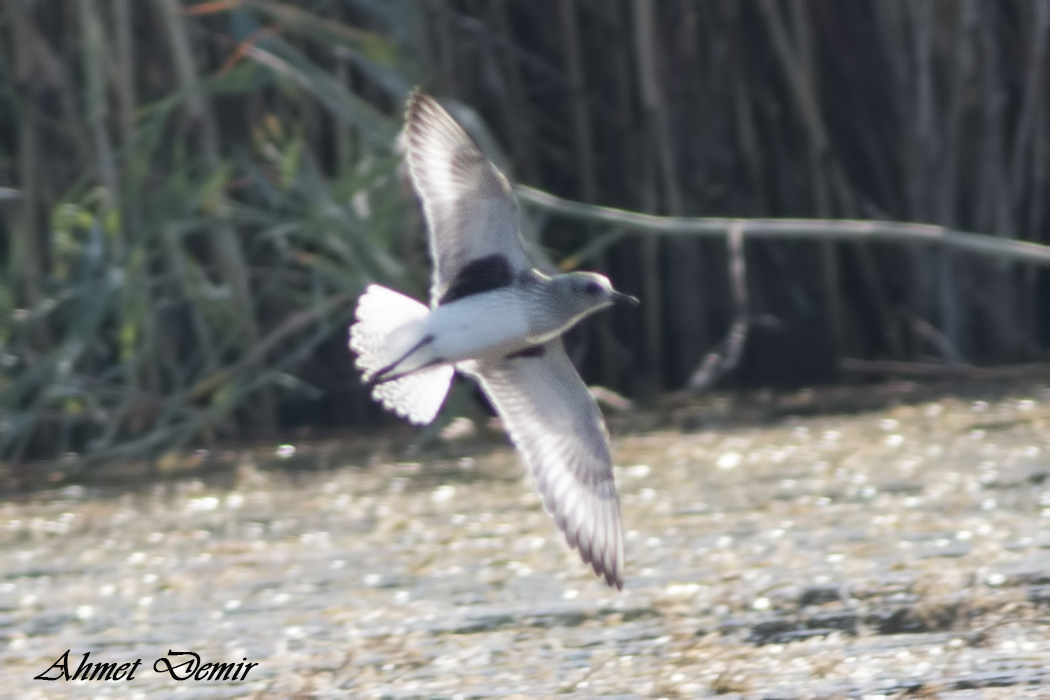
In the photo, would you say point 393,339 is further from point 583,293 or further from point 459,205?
point 583,293

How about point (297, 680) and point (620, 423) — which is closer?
point (297, 680)

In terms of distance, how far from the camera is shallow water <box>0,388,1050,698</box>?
3670 millimetres

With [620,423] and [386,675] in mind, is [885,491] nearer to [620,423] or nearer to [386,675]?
[620,423]

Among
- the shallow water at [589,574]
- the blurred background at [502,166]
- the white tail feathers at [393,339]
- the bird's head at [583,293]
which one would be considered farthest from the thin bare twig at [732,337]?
the white tail feathers at [393,339]

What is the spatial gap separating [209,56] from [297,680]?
335cm

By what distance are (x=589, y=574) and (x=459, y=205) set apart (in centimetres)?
112

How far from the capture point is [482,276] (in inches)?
158

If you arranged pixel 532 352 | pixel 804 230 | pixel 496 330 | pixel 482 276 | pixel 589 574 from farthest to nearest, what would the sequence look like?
pixel 804 230
pixel 589 574
pixel 532 352
pixel 482 276
pixel 496 330

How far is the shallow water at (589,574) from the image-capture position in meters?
3.67

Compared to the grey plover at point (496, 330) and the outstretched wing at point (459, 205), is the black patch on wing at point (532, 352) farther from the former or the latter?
the outstretched wing at point (459, 205)

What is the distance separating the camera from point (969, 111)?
6578 millimetres

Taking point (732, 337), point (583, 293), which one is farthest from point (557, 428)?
point (732, 337)

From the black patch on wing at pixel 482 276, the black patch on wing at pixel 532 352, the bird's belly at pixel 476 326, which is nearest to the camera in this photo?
the bird's belly at pixel 476 326

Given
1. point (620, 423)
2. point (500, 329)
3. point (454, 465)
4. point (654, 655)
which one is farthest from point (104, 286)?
point (654, 655)
